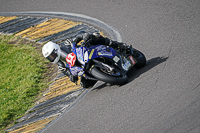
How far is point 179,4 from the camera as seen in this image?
991 cm

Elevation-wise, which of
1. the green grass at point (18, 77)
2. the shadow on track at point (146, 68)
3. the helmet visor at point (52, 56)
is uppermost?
the helmet visor at point (52, 56)

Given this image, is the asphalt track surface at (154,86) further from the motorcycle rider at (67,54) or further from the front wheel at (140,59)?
the motorcycle rider at (67,54)

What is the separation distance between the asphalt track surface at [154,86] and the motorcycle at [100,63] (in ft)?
0.98

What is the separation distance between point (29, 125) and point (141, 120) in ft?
11.1

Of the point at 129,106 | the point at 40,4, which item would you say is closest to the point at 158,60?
the point at 129,106

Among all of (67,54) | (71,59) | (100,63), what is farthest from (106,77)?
(67,54)

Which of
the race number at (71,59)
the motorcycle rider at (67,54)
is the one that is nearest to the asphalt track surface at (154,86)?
the motorcycle rider at (67,54)

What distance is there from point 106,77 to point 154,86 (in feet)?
3.50

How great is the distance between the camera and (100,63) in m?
7.12

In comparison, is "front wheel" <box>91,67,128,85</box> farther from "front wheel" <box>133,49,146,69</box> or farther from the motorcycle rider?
"front wheel" <box>133,49,146,69</box>

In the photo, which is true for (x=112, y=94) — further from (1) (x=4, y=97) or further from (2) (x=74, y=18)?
(2) (x=74, y=18)

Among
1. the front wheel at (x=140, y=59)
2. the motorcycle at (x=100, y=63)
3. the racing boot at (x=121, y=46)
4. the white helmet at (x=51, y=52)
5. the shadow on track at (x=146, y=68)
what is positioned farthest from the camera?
the racing boot at (x=121, y=46)

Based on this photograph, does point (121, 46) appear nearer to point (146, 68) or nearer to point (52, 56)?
point (146, 68)

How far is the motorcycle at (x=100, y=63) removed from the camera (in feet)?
22.8
